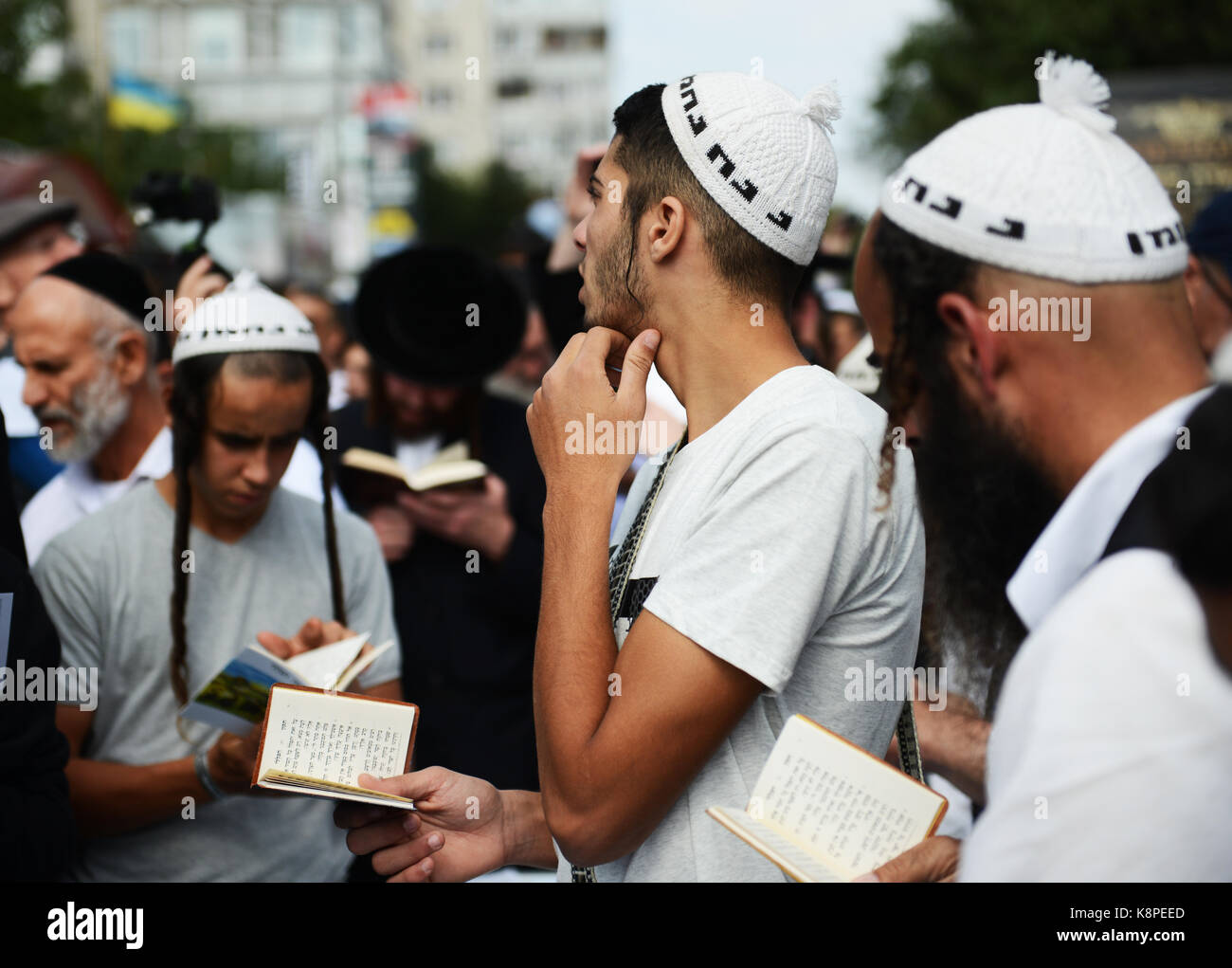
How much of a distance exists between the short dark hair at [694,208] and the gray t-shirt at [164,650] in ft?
4.97

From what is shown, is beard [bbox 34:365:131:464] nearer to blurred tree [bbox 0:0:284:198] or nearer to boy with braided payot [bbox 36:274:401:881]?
boy with braided payot [bbox 36:274:401:881]

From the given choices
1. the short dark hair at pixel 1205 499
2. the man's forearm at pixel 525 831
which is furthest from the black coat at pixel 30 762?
the short dark hair at pixel 1205 499

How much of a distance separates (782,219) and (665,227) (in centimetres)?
19

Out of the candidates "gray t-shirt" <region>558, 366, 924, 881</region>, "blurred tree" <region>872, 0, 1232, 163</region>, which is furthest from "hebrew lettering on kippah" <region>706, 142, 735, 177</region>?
"blurred tree" <region>872, 0, 1232, 163</region>

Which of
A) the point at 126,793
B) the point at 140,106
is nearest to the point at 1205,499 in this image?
the point at 126,793

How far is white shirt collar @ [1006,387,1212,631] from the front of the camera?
5.16 feet

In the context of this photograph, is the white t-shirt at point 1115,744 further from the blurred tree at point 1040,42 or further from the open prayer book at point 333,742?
the blurred tree at point 1040,42

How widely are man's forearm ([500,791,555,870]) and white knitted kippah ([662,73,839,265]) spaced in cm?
107

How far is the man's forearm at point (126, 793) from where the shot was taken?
2750 millimetres

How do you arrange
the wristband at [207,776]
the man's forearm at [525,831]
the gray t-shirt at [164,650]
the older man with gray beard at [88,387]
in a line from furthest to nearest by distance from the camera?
the older man with gray beard at [88,387] < the gray t-shirt at [164,650] < the wristband at [207,776] < the man's forearm at [525,831]

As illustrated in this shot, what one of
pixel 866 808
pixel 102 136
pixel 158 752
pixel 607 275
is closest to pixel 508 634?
pixel 158 752
